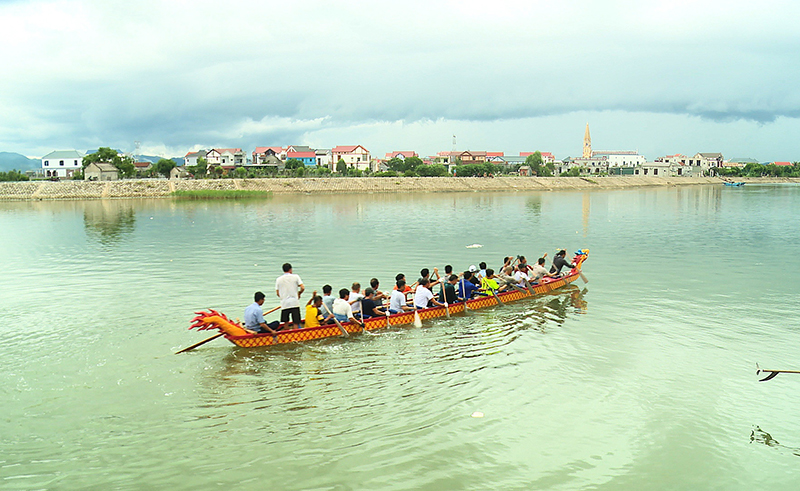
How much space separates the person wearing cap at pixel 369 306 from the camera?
1520cm

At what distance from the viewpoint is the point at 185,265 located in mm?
25609

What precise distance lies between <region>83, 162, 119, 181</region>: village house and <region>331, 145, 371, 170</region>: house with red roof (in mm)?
65537

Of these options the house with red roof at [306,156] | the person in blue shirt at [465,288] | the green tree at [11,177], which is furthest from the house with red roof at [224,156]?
the person in blue shirt at [465,288]

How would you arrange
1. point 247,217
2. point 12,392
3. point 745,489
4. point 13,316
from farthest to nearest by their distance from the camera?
1. point 247,217
2. point 13,316
3. point 12,392
4. point 745,489

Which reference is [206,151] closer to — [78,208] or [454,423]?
[78,208]

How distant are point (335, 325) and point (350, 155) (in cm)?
15056

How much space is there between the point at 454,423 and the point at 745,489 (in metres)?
4.58

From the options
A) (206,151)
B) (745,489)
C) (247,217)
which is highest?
(206,151)

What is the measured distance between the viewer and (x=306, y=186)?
92.2m

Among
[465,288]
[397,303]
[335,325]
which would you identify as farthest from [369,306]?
[465,288]

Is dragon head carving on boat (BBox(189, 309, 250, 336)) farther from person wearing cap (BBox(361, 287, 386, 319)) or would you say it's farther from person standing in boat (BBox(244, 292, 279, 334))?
person wearing cap (BBox(361, 287, 386, 319))

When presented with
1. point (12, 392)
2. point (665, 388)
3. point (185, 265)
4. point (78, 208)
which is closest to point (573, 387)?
point (665, 388)

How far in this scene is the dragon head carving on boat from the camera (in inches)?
508

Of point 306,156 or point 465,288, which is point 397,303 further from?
point 306,156
